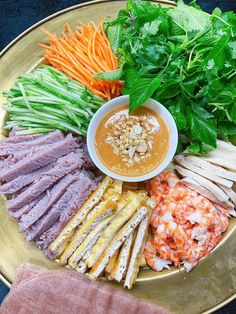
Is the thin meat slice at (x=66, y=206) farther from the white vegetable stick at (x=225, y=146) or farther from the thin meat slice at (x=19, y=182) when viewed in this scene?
the white vegetable stick at (x=225, y=146)

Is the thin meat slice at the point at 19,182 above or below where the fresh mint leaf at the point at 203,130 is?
above

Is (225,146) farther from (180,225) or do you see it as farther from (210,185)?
(180,225)

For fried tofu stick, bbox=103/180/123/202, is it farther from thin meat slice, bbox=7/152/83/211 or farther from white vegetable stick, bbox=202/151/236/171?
white vegetable stick, bbox=202/151/236/171

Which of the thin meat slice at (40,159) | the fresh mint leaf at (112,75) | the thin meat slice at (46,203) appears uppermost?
the fresh mint leaf at (112,75)

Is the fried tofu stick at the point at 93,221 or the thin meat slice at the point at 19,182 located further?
the thin meat slice at the point at 19,182

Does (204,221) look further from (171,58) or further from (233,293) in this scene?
(171,58)


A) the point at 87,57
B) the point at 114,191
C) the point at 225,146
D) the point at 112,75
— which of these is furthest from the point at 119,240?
the point at 87,57

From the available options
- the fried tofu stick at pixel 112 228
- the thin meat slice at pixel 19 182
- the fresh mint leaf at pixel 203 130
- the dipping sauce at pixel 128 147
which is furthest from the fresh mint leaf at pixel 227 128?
the thin meat slice at pixel 19 182
